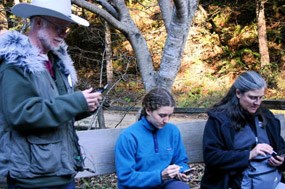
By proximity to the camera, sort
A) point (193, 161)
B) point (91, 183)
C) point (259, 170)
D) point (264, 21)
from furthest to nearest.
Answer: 1. point (264, 21)
2. point (91, 183)
3. point (193, 161)
4. point (259, 170)

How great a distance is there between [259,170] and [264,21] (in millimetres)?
12999

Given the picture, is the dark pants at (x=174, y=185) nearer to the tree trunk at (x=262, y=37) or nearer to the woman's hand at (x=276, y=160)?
the woman's hand at (x=276, y=160)

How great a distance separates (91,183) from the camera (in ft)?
15.9

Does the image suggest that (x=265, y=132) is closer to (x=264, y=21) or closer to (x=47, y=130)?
(x=47, y=130)

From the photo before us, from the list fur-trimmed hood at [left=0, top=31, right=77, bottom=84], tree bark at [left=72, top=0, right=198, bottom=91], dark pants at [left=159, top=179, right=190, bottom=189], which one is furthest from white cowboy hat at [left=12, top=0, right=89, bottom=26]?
tree bark at [left=72, top=0, right=198, bottom=91]

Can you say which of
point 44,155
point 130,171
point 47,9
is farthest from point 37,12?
point 130,171

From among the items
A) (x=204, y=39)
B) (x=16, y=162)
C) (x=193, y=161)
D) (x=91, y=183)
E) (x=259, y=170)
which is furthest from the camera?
(x=204, y=39)

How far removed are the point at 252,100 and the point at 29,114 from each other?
194 cm

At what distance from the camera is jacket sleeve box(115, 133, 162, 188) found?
3.02 meters

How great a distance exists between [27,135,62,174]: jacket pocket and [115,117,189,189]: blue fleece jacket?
3.42ft

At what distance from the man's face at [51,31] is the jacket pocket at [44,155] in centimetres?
47

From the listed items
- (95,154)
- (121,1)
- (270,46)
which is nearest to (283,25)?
(270,46)

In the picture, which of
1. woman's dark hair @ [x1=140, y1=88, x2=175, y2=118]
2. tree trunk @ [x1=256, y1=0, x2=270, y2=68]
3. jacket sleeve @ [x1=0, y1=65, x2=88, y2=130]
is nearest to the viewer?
jacket sleeve @ [x1=0, y1=65, x2=88, y2=130]

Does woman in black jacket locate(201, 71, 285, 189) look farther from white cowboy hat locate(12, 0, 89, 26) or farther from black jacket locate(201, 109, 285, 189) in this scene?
white cowboy hat locate(12, 0, 89, 26)
